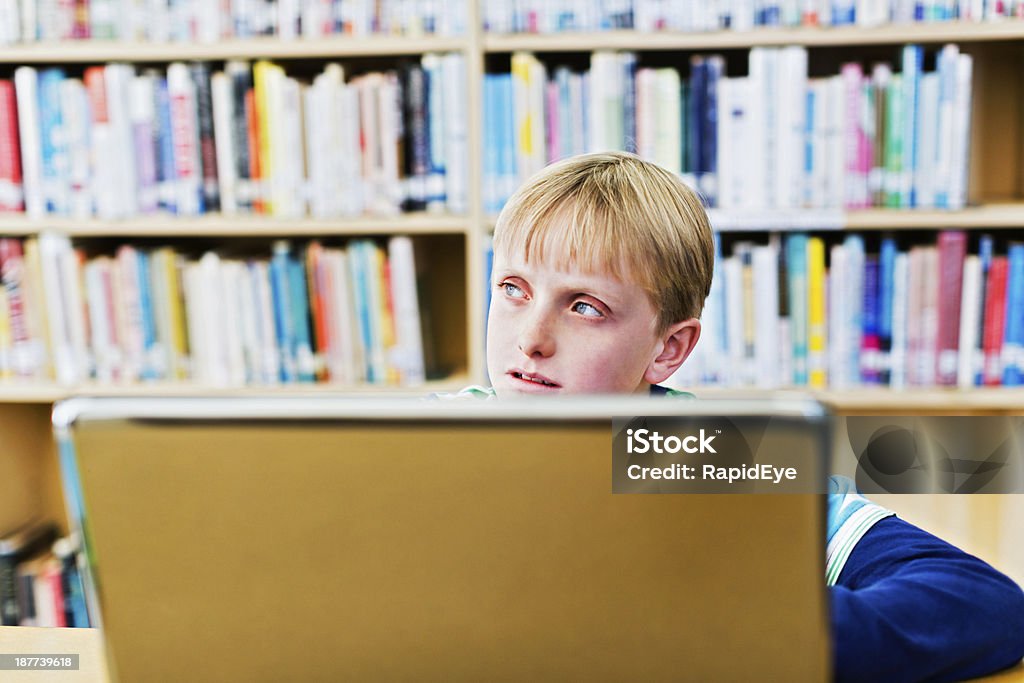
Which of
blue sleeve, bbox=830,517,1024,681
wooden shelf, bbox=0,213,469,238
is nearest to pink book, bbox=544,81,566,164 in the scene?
wooden shelf, bbox=0,213,469,238

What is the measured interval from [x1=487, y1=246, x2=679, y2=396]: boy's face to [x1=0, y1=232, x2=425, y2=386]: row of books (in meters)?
0.93

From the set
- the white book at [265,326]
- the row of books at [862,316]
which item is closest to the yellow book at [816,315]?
the row of books at [862,316]

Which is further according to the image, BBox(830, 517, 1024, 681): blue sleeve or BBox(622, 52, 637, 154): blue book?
BBox(622, 52, 637, 154): blue book

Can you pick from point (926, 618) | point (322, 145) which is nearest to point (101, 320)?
point (322, 145)

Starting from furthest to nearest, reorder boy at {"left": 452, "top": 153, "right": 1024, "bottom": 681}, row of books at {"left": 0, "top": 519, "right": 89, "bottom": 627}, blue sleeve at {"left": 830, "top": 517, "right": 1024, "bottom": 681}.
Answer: row of books at {"left": 0, "top": 519, "right": 89, "bottom": 627} → boy at {"left": 452, "top": 153, "right": 1024, "bottom": 681} → blue sleeve at {"left": 830, "top": 517, "right": 1024, "bottom": 681}

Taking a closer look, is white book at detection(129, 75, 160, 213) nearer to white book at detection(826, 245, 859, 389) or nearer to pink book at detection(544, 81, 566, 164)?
pink book at detection(544, 81, 566, 164)

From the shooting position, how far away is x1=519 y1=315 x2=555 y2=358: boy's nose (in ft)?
3.11

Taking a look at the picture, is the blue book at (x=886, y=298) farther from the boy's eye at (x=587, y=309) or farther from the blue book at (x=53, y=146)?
the blue book at (x=53, y=146)

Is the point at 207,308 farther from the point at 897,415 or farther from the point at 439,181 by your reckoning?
the point at 897,415

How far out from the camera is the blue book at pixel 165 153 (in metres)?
1.87

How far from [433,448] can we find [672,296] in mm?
626

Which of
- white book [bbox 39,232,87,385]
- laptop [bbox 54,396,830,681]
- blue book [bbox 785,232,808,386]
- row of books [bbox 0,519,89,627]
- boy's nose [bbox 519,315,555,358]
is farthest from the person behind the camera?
row of books [bbox 0,519,89,627]

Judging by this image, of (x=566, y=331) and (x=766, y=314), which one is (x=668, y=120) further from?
(x=566, y=331)

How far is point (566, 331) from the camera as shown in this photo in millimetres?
961
